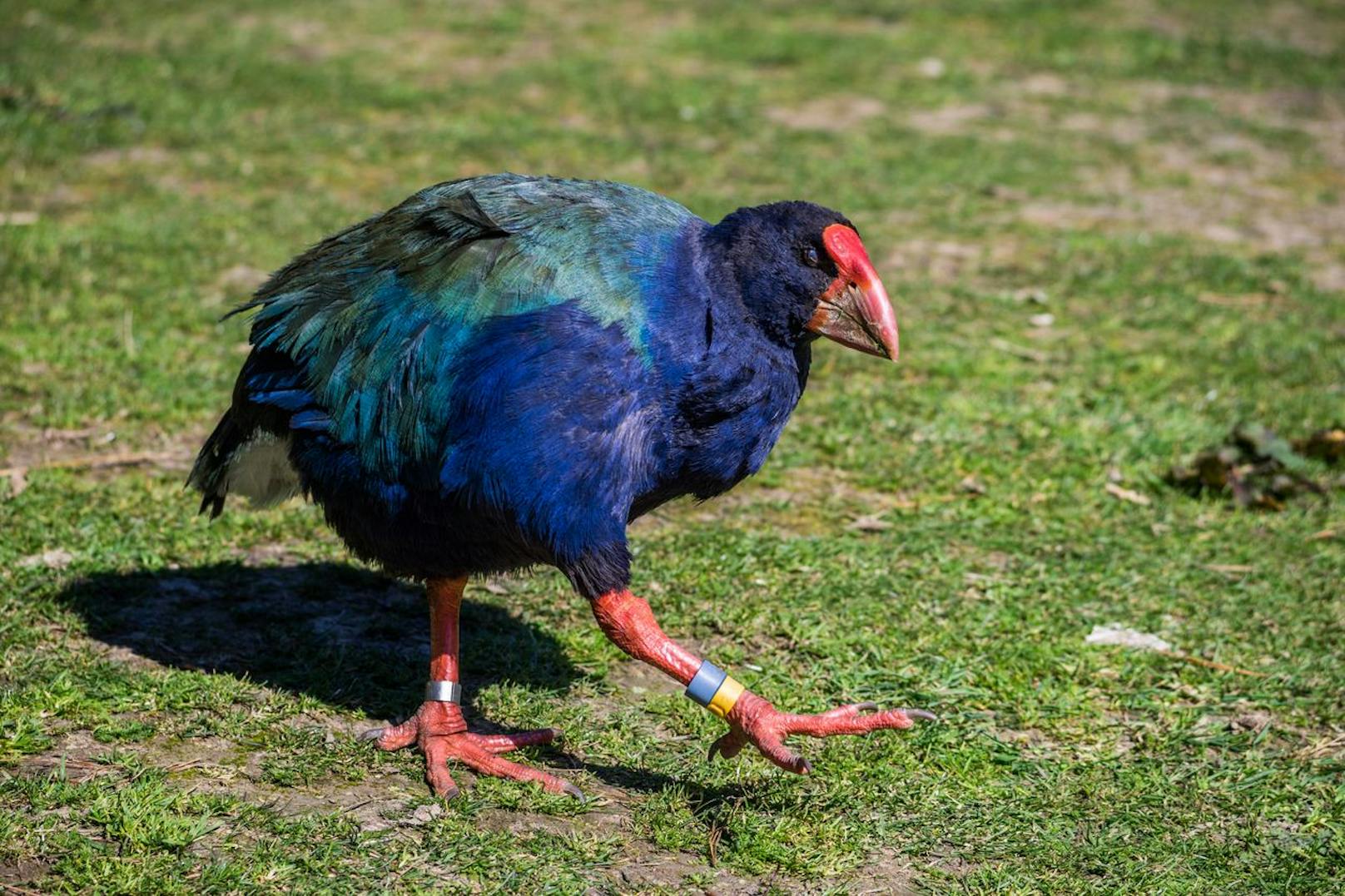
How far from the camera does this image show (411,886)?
3330mm

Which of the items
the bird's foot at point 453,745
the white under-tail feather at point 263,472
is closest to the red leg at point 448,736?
the bird's foot at point 453,745

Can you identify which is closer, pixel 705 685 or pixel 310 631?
pixel 705 685

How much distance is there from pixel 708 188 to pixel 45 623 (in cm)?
505

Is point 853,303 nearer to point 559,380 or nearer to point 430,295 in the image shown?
point 559,380

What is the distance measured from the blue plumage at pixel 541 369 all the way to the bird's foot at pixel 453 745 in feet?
1.26

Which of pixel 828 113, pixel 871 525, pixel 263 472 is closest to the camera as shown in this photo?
pixel 263 472

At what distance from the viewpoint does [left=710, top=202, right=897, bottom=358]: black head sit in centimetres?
358

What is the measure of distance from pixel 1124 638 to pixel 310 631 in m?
2.56

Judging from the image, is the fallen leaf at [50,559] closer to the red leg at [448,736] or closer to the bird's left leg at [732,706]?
the red leg at [448,736]

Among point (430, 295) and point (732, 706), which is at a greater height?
point (430, 295)

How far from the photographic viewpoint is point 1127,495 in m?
5.65

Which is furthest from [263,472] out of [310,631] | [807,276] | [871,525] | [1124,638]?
[1124,638]

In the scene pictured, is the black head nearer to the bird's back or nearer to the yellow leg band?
the bird's back

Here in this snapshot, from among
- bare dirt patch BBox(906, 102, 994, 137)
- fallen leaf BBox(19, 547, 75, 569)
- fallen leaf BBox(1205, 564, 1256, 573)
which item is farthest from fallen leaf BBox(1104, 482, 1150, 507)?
bare dirt patch BBox(906, 102, 994, 137)
